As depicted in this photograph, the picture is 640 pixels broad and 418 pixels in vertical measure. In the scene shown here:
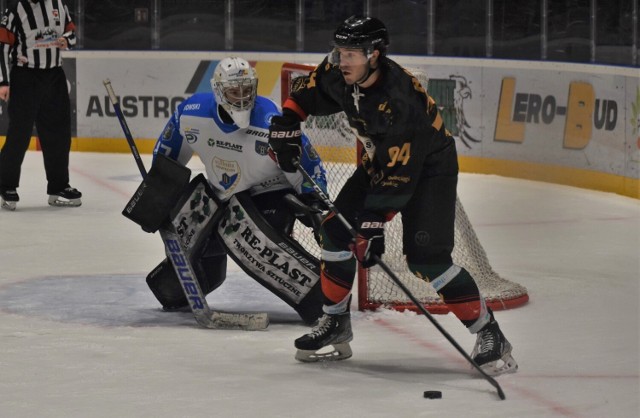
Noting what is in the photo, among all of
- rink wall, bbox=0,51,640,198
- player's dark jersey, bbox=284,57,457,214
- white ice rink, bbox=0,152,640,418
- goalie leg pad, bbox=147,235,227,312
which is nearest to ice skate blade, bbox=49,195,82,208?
white ice rink, bbox=0,152,640,418

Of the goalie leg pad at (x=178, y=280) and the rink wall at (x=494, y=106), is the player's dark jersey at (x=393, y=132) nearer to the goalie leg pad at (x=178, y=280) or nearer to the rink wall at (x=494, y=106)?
the goalie leg pad at (x=178, y=280)

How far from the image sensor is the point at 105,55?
10648mm

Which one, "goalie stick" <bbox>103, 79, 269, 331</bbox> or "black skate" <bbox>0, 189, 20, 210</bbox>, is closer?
"goalie stick" <bbox>103, 79, 269, 331</bbox>

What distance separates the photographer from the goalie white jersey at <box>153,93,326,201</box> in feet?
16.0

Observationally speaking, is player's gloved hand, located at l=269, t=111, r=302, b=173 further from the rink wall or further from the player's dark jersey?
the rink wall

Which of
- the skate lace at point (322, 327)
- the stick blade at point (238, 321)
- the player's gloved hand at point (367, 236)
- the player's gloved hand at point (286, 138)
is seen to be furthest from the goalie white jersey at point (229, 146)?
the player's gloved hand at point (367, 236)

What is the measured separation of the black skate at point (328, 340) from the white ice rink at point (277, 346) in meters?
0.05

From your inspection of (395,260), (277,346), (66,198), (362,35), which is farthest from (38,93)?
(362,35)

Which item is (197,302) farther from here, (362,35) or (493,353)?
(362,35)

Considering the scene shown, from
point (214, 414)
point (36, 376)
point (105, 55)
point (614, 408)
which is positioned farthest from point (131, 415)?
point (105, 55)

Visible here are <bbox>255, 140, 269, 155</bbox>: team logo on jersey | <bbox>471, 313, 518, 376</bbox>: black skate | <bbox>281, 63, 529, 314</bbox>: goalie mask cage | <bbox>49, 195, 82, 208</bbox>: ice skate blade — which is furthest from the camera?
<bbox>49, 195, 82, 208</bbox>: ice skate blade

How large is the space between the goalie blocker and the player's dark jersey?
0.80m

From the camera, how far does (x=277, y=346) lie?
14.8 feet

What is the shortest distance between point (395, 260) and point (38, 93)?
3064 mm
